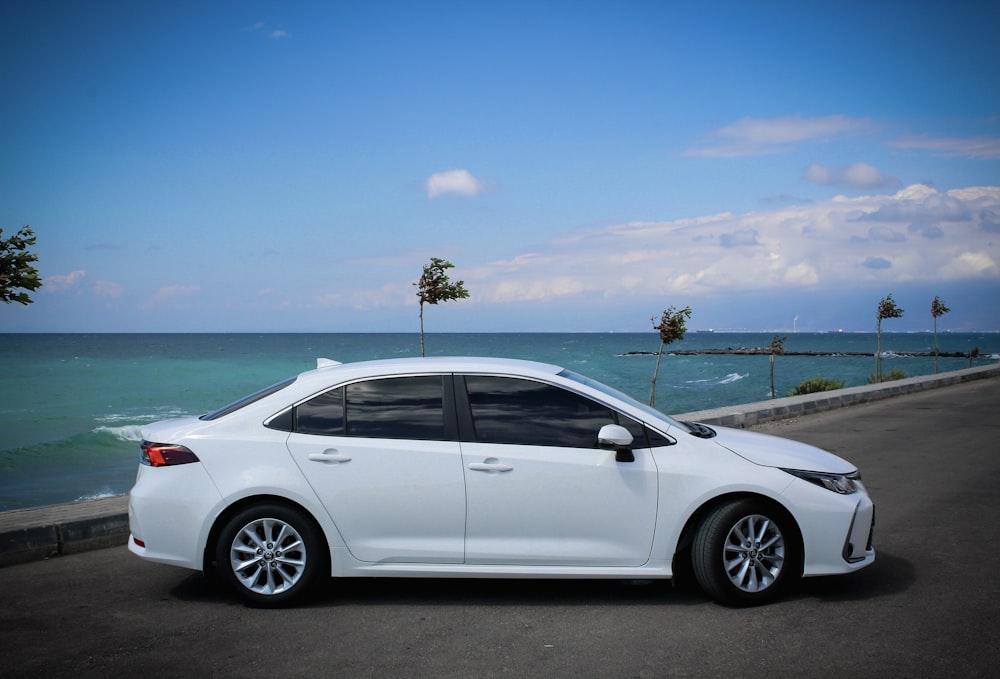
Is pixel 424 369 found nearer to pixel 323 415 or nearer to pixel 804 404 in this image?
pixel 323 415

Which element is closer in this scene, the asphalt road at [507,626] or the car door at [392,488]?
the asphalt road at [507,626]

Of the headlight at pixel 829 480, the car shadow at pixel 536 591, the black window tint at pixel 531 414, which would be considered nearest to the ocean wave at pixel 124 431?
the car shadow at pixel 536 591

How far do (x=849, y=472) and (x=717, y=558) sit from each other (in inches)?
43.9

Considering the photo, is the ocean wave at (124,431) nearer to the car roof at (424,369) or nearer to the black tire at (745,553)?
the car roof at (424,369)

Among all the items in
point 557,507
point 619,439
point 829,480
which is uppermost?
point 619,439

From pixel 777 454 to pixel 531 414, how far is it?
1608 millimetres

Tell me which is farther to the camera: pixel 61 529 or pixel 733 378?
pixel 733 378

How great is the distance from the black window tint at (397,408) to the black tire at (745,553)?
179 cm

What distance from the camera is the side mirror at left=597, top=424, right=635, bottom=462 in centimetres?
504

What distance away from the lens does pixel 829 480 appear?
17.3ft


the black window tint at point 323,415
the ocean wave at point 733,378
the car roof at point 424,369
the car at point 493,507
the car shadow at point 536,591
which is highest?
the car roof at point 424,369

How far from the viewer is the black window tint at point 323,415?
17.4ft

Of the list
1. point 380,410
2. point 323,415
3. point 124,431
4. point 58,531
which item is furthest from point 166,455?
point 124,431

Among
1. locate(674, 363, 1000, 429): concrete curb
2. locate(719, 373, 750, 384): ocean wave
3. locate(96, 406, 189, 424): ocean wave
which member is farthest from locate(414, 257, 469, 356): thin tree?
locate(719, 373, 750, 384): ocean wave
